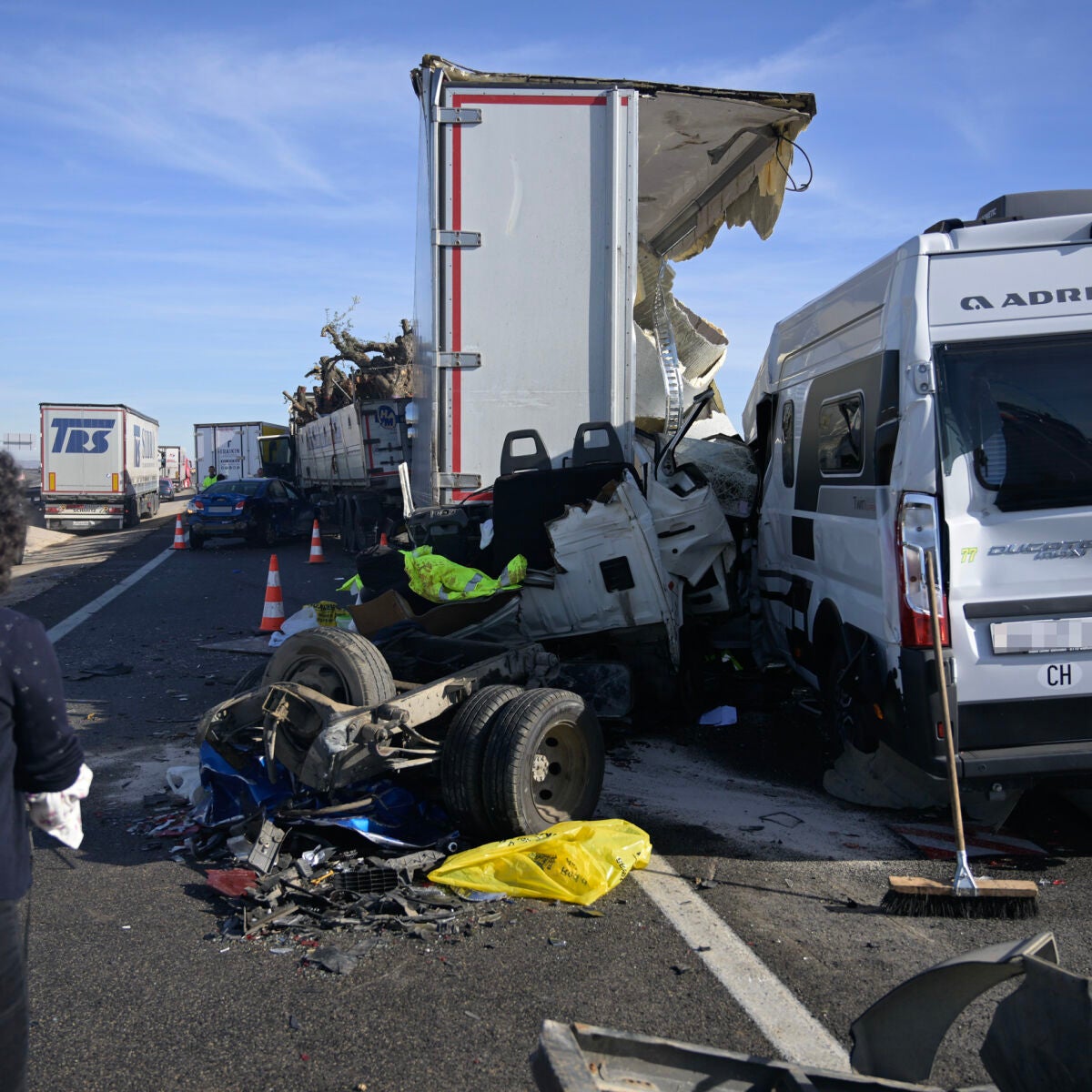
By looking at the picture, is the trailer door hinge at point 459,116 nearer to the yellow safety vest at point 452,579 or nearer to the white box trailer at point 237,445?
the yellow safety vest at point 452,579

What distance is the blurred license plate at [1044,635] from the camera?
4223mm

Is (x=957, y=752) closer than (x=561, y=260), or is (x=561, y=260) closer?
(x=957, y=752)

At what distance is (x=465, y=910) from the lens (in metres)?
3.89

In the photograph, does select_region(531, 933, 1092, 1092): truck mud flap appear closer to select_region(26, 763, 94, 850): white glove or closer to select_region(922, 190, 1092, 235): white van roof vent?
select_region(26, 763, 94, 850): white glove

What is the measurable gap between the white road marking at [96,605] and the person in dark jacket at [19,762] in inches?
249

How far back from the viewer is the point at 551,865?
4.08m

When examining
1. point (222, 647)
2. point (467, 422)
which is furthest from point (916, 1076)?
point (222, 647)

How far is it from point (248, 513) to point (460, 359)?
15.0 meters

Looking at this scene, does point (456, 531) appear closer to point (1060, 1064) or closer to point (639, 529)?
point (639, 529)

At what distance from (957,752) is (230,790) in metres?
3.33

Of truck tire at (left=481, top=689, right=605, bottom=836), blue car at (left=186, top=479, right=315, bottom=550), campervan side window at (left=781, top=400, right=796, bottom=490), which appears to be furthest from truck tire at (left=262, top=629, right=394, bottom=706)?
blue car at (left=186, top=479, right=315, bottom=550)

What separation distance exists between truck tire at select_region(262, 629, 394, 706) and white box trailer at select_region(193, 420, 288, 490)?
37.8 meters

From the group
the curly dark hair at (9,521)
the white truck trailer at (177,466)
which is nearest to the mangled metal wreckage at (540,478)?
the curly dark hair at (9,521)

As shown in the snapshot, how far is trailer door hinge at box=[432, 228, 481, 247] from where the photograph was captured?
298 inches
